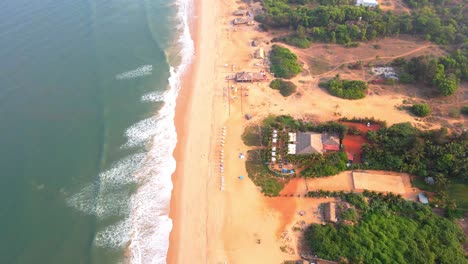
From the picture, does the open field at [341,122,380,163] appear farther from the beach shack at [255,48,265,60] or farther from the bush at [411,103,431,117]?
the beach shack at [255,48,265,60]

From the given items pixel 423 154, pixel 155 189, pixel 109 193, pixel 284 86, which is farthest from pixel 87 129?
pixel 423 154

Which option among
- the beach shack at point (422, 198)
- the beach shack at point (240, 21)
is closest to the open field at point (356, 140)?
the beach shack at point (422, 198)

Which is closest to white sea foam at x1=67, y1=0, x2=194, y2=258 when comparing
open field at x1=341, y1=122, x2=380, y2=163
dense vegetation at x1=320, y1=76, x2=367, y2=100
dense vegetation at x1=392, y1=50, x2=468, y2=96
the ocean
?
the ocean

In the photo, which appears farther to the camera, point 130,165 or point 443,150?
point 130,165

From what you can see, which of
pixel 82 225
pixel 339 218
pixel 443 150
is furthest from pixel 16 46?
pixel 443 150

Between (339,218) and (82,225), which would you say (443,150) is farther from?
(82,225)

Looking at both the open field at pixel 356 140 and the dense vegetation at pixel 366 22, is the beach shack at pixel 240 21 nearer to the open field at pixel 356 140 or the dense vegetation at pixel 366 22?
the dense vegetation at pixel 366 22

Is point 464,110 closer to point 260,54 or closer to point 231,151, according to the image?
point 260,54
